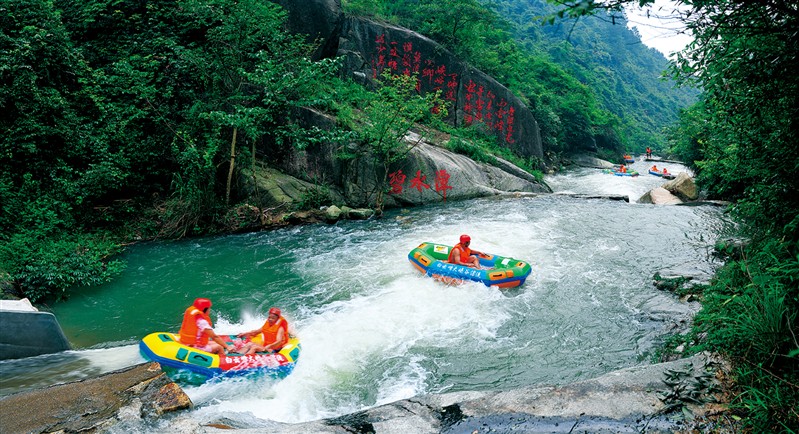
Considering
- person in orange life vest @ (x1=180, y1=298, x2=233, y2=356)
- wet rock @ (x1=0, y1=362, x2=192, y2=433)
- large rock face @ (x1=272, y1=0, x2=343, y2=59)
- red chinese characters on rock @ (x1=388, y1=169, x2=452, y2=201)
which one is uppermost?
large rock face @ (x1=272, y1=0, x2=343, y2=59)

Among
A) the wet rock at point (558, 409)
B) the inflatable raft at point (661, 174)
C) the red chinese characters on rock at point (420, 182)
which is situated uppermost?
the red chinese characters on rock at point (420, 182)

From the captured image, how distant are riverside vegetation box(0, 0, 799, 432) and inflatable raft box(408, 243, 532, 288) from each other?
10.1 ft

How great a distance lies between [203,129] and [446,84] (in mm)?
11212

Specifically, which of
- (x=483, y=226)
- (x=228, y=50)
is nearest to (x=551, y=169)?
(x=483, y=226)

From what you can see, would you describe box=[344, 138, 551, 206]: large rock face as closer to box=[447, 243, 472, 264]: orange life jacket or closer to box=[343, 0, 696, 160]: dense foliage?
box=[343, 0, 696, 160]: dense foliage

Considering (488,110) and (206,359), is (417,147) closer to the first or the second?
(488,110)

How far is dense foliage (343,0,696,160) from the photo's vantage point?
63.4ft

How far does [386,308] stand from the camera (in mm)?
6887

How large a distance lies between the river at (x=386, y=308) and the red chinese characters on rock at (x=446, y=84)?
890cm

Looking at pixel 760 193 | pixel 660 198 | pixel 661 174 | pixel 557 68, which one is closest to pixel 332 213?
pixel 760 193

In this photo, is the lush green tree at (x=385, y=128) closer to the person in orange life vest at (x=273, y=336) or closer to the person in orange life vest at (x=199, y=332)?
Answer: the person in orange life vest at (x=273, y=336)

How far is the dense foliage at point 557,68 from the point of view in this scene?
761 inches

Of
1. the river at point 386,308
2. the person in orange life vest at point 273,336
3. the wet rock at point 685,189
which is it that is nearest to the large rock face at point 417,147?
the river at point 386,308

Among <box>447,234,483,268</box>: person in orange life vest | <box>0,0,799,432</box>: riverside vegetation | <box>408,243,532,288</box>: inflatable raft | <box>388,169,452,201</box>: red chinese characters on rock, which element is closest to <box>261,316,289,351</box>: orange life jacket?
<box>408,243,532,288</box>: inflatable raft
